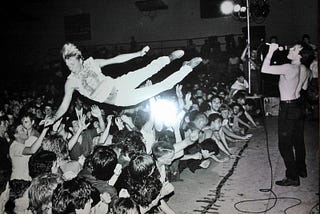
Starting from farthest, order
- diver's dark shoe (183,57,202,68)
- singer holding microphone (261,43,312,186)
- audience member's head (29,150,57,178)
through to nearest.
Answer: audience member's head (29,150,57,178) < diver's dark shoe (183,57,202,68) < singer holding microphone (261,43,312,186)

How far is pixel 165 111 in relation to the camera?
247 centimetres

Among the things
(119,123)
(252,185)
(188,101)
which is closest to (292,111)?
(252,185)

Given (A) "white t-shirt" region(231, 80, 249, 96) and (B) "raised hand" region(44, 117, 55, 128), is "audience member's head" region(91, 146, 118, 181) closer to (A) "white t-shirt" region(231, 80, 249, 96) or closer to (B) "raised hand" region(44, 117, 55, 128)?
(B) "raised hand" region(44, 117, 55, 128)

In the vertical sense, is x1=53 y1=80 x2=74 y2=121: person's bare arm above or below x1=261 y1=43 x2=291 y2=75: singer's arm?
below

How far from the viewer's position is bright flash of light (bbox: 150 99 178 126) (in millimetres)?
2467

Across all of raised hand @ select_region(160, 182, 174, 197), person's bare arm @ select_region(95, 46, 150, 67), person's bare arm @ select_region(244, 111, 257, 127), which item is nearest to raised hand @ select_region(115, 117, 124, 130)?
person's bare arm @ select_region(95, 46, 150, 67)

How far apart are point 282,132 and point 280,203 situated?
0.42 metres

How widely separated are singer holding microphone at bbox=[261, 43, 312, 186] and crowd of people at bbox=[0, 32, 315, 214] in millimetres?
158

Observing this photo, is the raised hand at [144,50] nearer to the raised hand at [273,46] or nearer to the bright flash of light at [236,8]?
the bright flash of light at [236,8]

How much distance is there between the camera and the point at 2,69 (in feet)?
9.47

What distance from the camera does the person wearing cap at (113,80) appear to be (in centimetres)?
244

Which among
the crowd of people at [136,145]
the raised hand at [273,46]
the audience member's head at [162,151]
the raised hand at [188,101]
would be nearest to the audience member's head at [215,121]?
the crowd of people at [136,145]

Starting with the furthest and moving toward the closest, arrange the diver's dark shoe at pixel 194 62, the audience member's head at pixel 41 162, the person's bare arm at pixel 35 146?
the person's bare arm at pixel 35 146 < the audience member's head at pixel 41 162 < the diver's dark shoe at pixel 194 62

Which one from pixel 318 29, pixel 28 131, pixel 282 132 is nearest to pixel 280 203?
pixel 282 132
